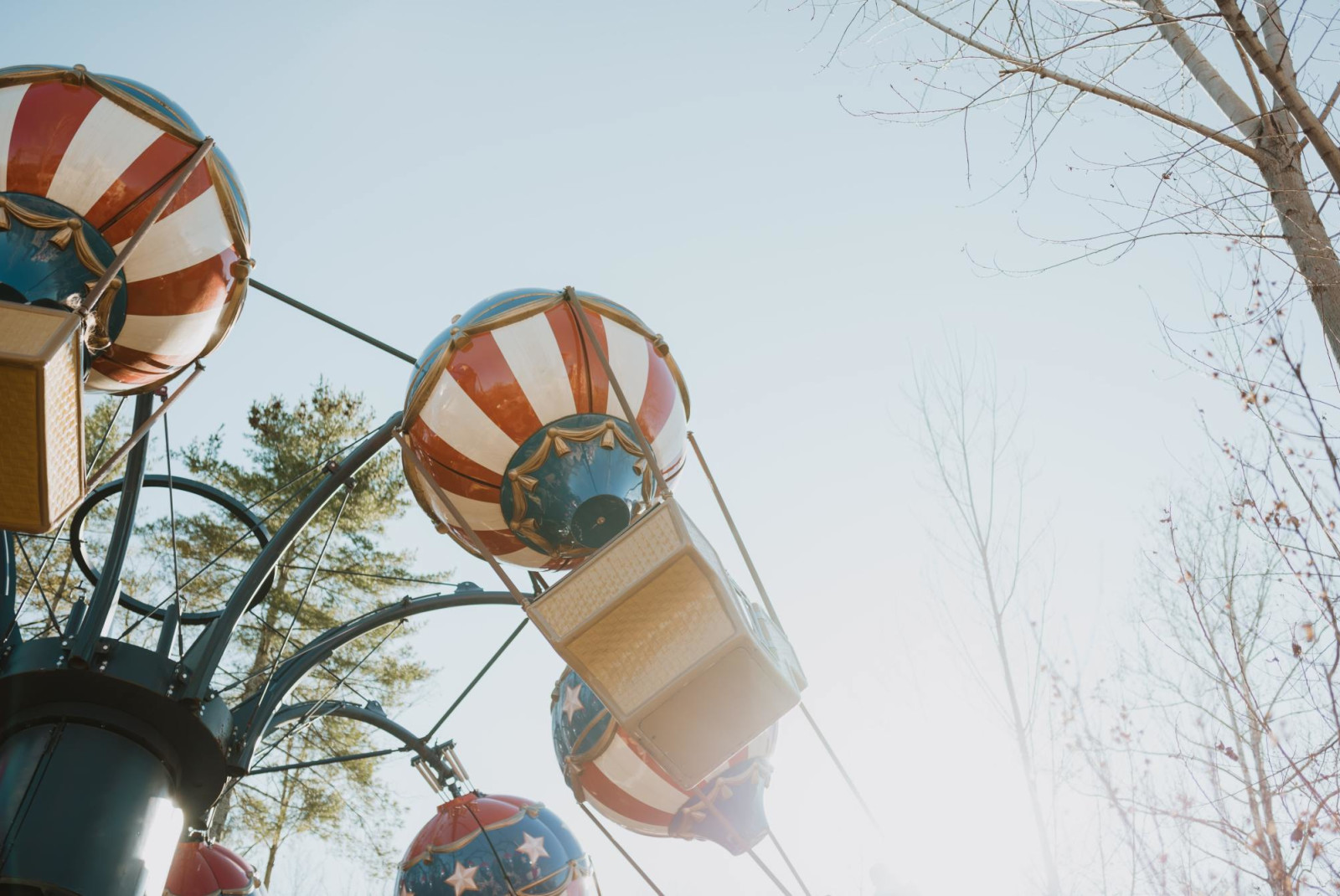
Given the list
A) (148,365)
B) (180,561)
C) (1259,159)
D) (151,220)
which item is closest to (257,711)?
(148,365)

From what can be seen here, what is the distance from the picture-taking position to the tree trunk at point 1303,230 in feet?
8.51

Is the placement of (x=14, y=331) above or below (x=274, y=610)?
below

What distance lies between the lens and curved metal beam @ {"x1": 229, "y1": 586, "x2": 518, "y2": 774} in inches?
139

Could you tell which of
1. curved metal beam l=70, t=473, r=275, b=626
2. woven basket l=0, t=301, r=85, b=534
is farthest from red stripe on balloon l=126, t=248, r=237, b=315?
curved metal beam l=70, t=473, r=275, b=626

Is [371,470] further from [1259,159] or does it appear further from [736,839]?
[1259,159]

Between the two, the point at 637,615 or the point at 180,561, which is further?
the point at 180,561

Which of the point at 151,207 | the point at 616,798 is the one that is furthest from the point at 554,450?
the point at 616,798

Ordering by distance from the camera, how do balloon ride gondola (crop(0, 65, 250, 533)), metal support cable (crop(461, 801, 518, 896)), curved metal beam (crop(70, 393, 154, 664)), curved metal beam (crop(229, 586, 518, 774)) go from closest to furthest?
balloon ride gondola (crop(0, 65, 250, 533)), curved metal beam (crop(70, 393, 154, 664)), curved metal beam (crop(229, 586, 518, 774)), metal support cable (crop(461, 801, 518, 896))

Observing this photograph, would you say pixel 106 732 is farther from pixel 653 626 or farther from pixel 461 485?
pixel 653 626

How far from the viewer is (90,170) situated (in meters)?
2.81

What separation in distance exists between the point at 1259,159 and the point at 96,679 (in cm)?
374

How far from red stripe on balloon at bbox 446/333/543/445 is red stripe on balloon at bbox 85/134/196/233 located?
102cm

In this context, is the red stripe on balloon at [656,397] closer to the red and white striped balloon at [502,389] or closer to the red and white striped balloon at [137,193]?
the red and white striped balloon at [502,389]

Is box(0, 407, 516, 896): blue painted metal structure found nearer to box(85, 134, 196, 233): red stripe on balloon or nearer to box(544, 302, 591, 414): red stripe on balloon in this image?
box(544, 302, 591, 414): red stripe on balloon
